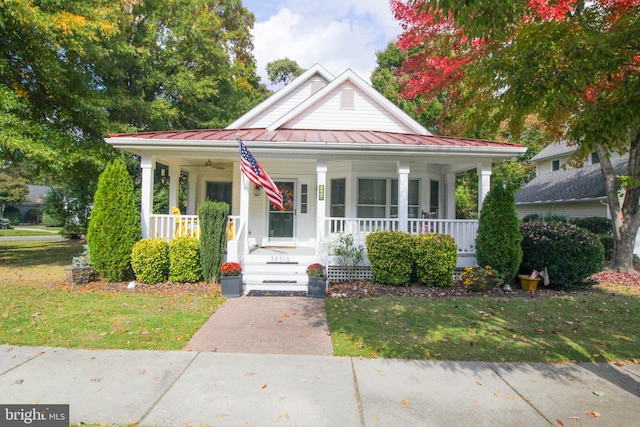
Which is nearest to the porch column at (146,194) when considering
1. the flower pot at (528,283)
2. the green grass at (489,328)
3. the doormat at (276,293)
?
the doormat at (276,293)

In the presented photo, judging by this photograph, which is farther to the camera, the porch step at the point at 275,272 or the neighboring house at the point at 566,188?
the neighboring house at the point at 566,188

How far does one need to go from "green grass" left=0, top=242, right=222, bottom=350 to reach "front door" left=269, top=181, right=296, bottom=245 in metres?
4.34

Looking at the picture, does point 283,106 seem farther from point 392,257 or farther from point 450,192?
point 392,257

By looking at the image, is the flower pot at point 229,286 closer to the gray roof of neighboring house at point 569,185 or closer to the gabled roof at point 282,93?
the gabled roof at point 282,93

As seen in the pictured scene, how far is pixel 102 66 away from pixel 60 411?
13.9 metres

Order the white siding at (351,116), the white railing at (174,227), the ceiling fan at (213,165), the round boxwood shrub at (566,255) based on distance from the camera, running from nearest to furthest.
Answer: the round boxwood shrub at (566,255) < the white railing at (174,227) < the white siding at (351,116) < the ceiling fan at (213,165)

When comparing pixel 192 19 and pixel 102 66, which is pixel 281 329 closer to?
pixel 102 66

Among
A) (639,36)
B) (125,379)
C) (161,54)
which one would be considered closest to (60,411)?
(125,379)

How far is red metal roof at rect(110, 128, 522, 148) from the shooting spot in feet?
29.2

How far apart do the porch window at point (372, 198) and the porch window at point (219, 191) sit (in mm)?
4745

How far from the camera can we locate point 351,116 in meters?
11.5

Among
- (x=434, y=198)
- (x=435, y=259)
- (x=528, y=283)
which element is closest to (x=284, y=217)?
(x=434, y=198)

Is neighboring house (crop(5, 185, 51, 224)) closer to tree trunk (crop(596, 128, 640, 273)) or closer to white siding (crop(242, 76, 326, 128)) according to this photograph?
white siding (crop(242, 76, 326, 128))

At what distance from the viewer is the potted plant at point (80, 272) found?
25.9 feet
